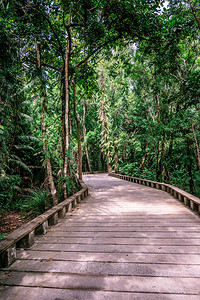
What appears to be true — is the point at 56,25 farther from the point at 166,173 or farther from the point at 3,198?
the point at 166,173

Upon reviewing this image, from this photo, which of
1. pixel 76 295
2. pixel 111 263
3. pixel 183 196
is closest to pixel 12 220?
pixel 111 263

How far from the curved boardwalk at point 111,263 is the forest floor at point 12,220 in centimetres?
240

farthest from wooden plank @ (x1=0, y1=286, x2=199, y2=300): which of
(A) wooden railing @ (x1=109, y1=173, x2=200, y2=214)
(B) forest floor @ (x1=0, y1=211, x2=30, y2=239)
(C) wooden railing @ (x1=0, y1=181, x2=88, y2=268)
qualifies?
(B) forest floor @ (x1=0, y1=211, x2=30, y2=239)

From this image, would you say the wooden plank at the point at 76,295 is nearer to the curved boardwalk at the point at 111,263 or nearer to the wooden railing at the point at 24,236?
the curved boardwalk at the point at 111,263

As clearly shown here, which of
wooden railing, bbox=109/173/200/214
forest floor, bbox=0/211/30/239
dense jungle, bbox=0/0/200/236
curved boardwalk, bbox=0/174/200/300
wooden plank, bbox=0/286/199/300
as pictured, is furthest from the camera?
forest floor, bbox=0/211/30/239

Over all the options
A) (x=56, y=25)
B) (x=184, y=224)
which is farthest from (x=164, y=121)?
(x=184, y=224)

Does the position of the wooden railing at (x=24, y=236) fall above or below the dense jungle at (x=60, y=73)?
below

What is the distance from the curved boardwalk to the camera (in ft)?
6.17

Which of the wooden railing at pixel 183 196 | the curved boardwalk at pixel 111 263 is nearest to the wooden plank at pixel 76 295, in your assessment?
the curved boardwalk at pixel 111 263

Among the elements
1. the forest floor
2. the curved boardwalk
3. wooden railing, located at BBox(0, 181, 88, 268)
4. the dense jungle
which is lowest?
the forest floor

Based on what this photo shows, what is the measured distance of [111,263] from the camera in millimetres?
2375

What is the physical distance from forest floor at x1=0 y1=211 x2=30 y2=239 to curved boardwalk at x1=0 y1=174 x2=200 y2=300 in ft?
7.89

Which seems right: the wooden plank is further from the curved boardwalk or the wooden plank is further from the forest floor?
the forest floor

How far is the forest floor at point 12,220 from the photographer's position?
5527 millimetres
